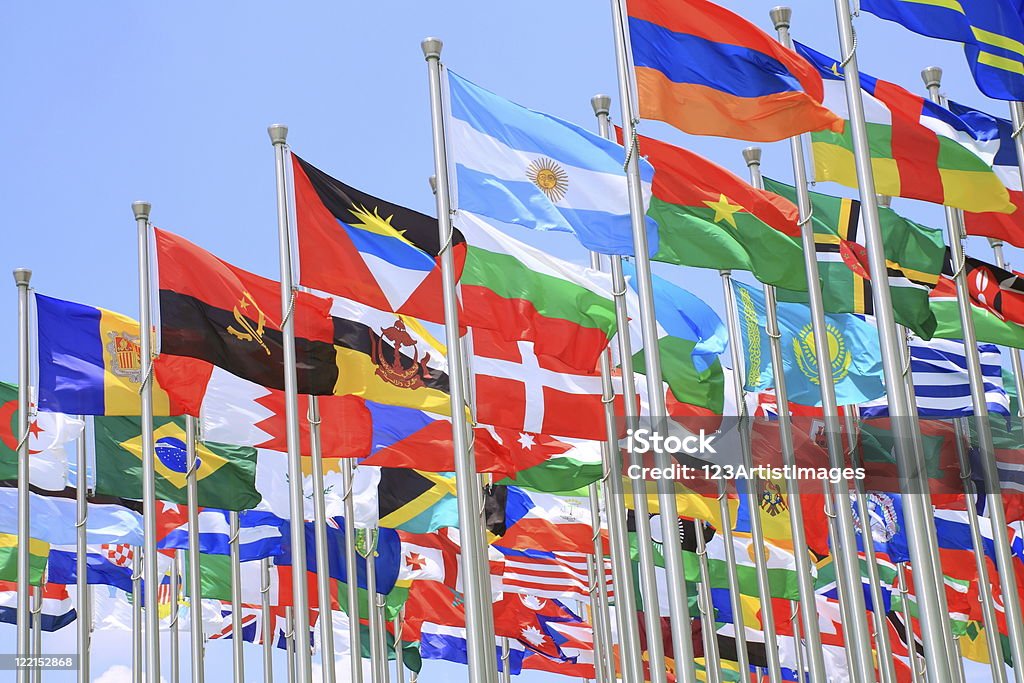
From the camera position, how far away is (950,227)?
62.5 ft

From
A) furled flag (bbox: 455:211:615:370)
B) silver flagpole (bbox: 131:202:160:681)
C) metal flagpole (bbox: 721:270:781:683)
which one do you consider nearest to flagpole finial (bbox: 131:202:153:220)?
silver flagpole (bbox: 131:202:160:681)

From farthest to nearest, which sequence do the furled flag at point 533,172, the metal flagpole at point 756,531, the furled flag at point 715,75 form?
the metal flagpole at point 756,531 → the furled flag at point 533,172 → the furled flag at point 715,75

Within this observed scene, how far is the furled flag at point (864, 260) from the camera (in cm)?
1853

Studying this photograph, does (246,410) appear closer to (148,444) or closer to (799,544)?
(148,444)

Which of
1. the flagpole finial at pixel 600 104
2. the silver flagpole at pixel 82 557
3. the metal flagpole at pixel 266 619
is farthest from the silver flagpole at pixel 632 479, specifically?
the silver flagpole at pixel 82 557

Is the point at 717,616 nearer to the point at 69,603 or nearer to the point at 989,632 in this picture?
the point at 989,632

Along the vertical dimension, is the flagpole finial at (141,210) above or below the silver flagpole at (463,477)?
above

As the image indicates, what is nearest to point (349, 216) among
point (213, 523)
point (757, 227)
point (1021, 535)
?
point (757, 227)

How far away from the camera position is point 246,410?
2044 cm

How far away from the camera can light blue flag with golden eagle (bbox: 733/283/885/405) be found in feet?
74.1

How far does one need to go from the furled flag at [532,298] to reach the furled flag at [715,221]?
4.79 feet

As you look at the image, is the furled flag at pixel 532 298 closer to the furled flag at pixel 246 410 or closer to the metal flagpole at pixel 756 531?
the furled flag at pixel 246 410

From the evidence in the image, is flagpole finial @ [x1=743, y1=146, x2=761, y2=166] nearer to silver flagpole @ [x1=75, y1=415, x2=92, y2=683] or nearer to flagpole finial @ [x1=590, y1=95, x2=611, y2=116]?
flagpole finial @ [x1=590, y1=95, x2=611, y2=116]

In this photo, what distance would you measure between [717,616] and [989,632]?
10.6 meters
